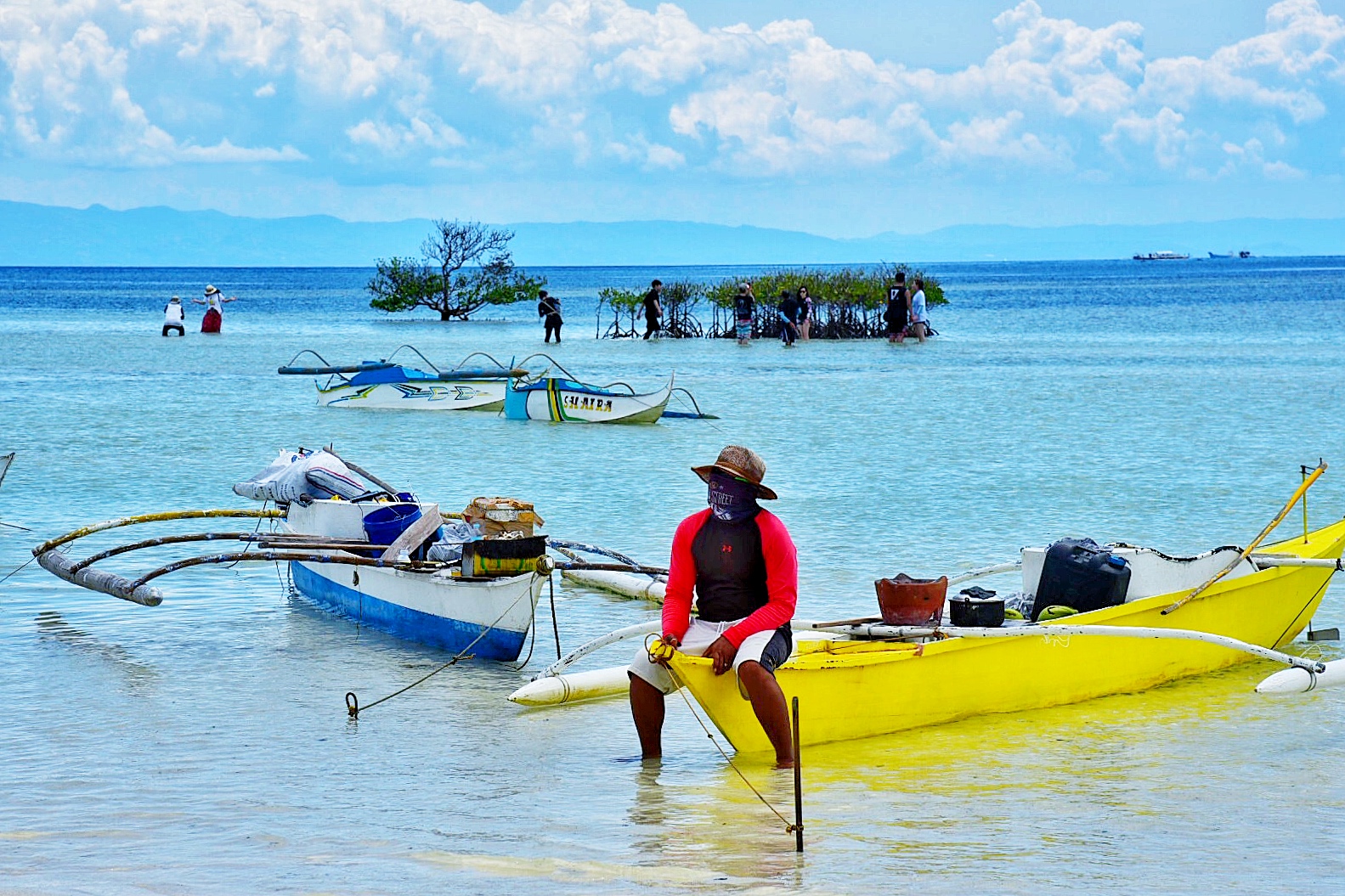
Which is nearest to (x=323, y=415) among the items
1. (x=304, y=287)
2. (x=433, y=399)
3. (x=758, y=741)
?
(x=433, y=399)

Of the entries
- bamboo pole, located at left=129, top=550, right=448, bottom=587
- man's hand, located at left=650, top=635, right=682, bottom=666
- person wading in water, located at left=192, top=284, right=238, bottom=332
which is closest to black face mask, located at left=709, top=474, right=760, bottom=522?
man's hand, located at left=650, top=635, right=682, bottom=666

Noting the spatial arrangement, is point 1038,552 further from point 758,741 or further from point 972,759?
point 758,741

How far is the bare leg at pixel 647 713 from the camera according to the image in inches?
287

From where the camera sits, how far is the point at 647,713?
734 cm

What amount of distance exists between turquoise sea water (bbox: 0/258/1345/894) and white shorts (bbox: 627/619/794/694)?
0.50m

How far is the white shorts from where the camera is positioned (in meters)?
6.93

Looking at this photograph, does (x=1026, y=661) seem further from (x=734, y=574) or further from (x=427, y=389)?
(x=427, y=389)

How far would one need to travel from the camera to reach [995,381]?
31094 mm

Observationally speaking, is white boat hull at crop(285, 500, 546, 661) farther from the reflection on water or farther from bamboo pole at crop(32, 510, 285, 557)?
the reflection on water

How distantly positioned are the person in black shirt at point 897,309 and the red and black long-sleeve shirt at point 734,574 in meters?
34.1

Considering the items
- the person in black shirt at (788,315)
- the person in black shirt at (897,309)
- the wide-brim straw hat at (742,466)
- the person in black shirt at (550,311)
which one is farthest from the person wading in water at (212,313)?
the wide-brim straw hat at (742,466)

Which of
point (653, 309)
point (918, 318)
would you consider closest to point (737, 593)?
point (918, 318)

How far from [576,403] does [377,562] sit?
1376cm

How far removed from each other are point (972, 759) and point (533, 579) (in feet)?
9.06
